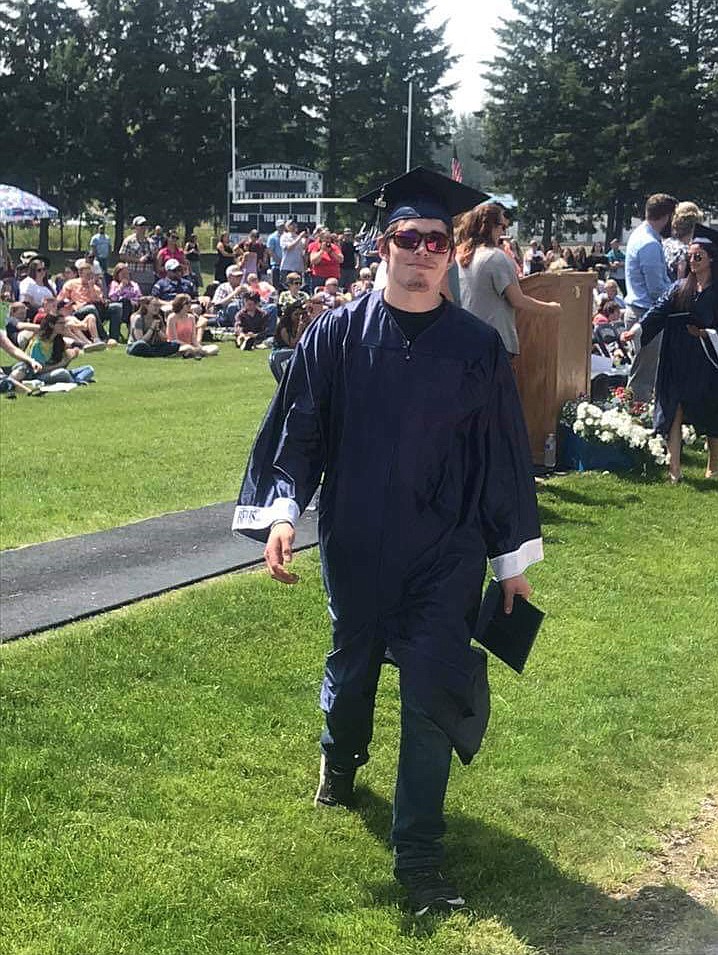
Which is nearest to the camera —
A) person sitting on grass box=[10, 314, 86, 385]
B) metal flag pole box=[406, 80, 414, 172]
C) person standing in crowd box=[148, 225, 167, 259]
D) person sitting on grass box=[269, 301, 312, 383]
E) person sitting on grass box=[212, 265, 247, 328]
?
person sitting on grass box=[269, 301, 312, 383]

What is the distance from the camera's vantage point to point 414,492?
3115mm

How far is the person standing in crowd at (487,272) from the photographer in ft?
23.2

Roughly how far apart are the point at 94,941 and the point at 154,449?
6904 mm

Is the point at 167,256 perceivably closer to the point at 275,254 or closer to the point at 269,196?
the point at 275,254

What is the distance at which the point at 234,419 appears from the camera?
446 inches

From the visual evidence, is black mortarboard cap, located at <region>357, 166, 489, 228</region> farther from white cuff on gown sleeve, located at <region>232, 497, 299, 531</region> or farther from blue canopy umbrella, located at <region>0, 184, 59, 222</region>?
blue canopy umbrella, located at <region>0, 184, 59, 222</region>

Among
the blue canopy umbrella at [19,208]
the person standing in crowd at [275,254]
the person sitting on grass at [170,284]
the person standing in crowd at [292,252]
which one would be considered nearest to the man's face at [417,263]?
the person sitting on grass at [170,284]

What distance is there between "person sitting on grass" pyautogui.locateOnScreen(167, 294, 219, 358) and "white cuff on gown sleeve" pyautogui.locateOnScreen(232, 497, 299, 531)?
14.3 meters

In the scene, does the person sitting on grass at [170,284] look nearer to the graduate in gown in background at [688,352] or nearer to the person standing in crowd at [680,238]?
the person standing in crowd at [680,238]

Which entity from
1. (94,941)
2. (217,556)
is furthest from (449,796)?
(217,556)

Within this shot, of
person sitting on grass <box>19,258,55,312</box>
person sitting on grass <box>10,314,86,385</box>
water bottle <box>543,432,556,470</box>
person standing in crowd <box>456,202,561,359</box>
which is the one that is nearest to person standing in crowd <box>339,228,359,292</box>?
person sitting on grass <box>19,258,55,312</box>

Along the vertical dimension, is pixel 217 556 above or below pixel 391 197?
below

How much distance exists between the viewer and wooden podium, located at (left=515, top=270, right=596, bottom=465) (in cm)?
883

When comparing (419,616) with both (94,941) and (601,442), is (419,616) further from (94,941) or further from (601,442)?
(601,442)
